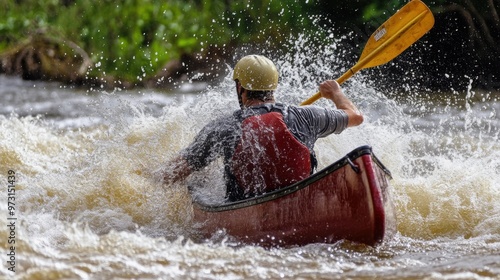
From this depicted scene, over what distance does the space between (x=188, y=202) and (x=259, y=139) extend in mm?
1051

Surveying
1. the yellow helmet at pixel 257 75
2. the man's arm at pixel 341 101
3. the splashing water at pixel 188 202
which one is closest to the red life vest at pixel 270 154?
the yellow helmet at pixel 257 75

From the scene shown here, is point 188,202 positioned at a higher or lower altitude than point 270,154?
lower

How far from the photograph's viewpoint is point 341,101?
5.32 m

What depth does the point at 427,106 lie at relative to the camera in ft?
36.7

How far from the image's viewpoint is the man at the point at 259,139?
468cm

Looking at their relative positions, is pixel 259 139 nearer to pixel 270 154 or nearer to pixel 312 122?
pixel 270 154

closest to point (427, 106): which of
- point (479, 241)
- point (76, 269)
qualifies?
point (479, 241)

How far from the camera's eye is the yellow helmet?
4902mm

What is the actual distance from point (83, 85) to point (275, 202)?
1010 cm

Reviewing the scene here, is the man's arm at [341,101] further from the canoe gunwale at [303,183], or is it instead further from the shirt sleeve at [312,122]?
the canoe gunwale at [303,183]

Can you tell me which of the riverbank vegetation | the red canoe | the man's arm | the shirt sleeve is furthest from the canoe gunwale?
the riverbank vegetation

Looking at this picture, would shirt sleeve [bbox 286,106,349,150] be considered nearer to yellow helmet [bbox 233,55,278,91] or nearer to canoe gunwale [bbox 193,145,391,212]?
yellow helmet [bbox 233,55,278,91]

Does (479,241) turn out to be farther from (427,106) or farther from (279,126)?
(427,106)

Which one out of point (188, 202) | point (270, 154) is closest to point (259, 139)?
point (270, 154)
